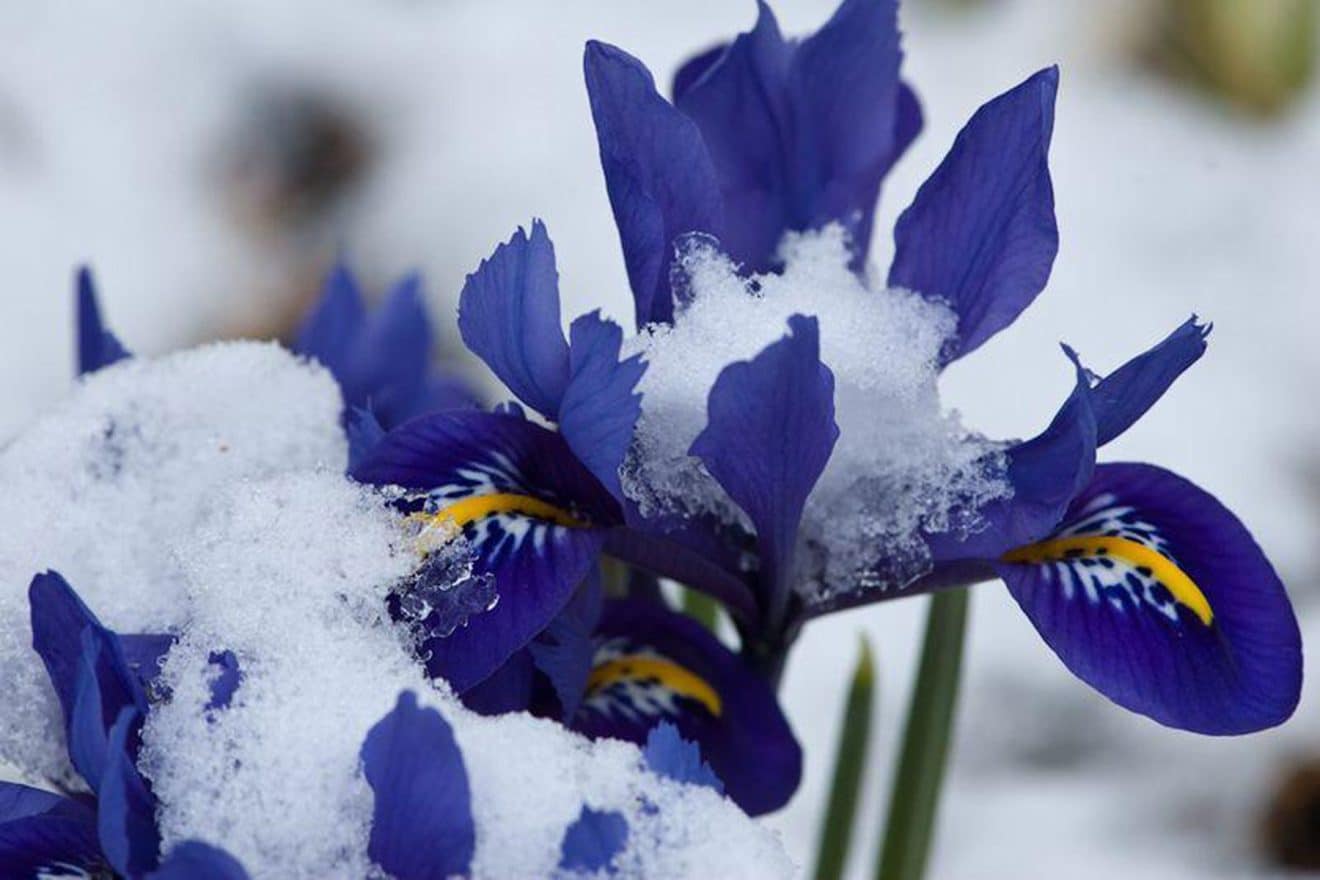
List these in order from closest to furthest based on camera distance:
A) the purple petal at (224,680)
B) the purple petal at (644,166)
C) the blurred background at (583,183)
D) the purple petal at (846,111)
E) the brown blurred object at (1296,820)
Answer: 1. the purple petal at (224,680)
2. the purple petal at (644,166)
3. the purple petal at (846,111)
4. the brown blurred object at (1296,820)
5. the blurred background at (583,183)

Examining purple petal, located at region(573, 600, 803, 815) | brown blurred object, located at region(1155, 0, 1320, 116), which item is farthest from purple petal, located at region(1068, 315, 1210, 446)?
brown blurred object, located at region(1155, 0, 1320, 116)

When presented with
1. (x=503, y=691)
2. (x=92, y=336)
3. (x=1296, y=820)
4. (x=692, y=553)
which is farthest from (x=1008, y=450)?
(x=1296, y=820)

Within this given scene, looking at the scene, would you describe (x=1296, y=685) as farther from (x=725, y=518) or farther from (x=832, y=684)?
(x=832, y=684)

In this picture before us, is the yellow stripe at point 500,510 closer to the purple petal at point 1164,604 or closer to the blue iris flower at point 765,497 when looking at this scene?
the blue iris flower at point 765,497

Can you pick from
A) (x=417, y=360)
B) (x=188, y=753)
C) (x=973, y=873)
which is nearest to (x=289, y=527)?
(x=188, y=753)

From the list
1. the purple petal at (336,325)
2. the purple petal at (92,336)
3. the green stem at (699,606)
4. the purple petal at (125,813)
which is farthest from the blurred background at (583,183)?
the purple petal at (125,813)
